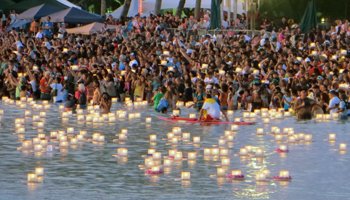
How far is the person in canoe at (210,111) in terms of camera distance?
31.4 metres

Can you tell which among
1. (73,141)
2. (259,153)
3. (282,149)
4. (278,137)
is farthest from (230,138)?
(73,141)

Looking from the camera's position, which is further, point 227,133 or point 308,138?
point 227,133

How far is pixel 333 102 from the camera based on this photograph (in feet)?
110

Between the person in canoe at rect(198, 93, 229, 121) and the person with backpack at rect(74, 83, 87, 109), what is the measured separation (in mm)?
6291

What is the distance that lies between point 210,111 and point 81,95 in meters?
6.89

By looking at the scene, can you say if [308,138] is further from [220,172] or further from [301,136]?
[220,172]

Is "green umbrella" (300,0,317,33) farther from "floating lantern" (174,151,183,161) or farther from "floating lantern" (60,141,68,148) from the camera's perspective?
"floating lantern" (174,151,183,161)

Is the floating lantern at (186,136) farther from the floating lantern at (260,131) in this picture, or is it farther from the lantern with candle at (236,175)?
the lantern with candle at (236,175)

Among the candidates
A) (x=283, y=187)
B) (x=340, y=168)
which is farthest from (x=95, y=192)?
(x=340, y=168)

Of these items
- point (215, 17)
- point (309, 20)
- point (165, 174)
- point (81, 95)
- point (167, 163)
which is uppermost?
point (215, 17)

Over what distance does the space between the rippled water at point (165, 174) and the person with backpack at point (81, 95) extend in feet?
21.6

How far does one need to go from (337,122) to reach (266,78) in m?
5.54

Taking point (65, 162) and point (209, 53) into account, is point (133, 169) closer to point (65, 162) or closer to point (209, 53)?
point (65, 162)

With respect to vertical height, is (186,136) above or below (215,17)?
below
